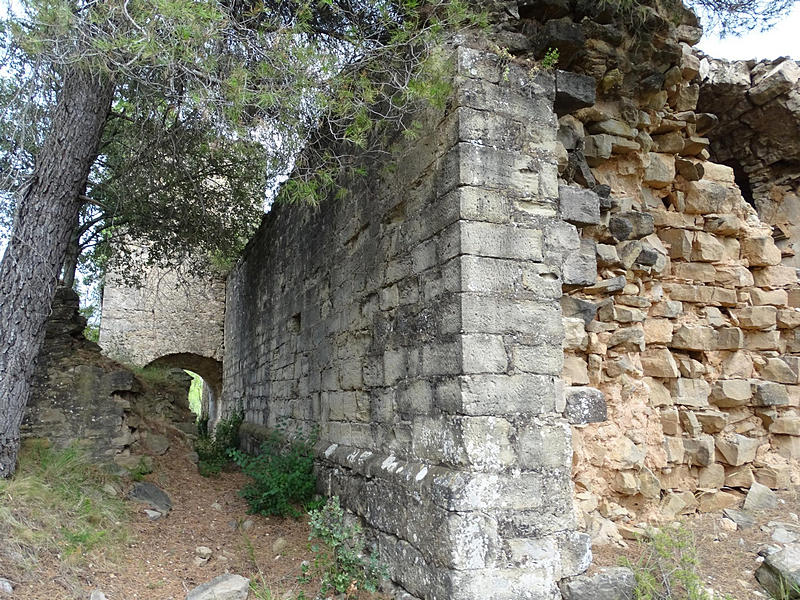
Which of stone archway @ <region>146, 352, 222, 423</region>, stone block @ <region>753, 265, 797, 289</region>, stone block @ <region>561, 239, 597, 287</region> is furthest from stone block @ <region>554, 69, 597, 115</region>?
stone archway @ <region>146, 352, 222, 423</region>

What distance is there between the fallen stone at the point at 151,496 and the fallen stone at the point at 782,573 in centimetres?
478

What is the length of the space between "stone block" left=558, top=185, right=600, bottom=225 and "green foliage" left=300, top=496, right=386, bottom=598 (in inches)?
93.2

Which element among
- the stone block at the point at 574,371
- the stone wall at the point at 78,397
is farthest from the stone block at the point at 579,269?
the stone wall at the point at 78,397

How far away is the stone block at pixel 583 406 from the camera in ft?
11.6

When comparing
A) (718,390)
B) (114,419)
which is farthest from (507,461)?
(114,419)

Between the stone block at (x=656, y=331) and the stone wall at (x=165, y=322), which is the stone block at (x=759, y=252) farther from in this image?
the stone wall at (x=165, y=322)

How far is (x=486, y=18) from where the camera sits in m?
3.67

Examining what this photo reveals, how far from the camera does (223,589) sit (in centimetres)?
394

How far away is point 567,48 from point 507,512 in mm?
2932

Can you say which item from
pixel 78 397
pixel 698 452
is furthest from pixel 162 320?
pixel 698 452

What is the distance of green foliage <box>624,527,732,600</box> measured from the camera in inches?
130

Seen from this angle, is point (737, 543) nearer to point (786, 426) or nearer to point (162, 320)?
point (786, 426)

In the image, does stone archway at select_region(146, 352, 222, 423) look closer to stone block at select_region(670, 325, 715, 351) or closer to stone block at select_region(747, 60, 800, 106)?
stone block at select_region(670, 325, 715, 351)

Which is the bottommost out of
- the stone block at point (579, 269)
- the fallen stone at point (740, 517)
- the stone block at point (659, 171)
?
the fallen stone at point (740, 517)
